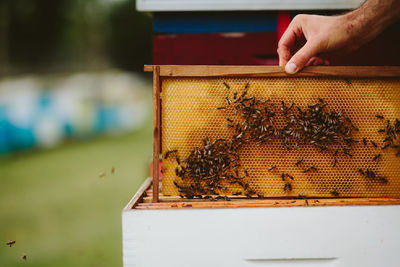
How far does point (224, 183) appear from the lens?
188 centimetres

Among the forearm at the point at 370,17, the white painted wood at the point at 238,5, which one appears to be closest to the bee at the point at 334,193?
the forearm at the point at 370,17

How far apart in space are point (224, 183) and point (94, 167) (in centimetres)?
760

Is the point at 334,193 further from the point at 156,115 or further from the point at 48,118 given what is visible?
the point at 48,118

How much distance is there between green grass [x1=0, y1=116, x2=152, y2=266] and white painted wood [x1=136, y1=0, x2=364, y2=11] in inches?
84.5

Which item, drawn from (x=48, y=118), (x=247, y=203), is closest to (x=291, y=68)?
(x=247, y=203)

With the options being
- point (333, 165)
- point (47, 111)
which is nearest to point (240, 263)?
point (333, 165)

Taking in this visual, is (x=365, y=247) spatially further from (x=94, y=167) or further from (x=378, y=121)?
(x=94, y=167)

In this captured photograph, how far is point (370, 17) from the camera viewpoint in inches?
77.0

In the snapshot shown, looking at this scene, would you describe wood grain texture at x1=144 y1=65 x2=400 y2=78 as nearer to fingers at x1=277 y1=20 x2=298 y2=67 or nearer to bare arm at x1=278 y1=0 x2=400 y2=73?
bare arm at x1=278 y1=0 x2=400 y2=73

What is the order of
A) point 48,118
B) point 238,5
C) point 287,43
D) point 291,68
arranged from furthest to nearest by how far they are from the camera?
1. point 48,118
2. point 238,5
3. point 287,43
4. point 291,68

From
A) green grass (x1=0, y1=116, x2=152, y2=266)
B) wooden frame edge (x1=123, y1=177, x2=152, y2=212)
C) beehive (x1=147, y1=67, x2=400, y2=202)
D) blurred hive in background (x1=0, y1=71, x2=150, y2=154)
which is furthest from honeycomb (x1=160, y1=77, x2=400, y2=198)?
blurred hive in background (x1=0, y1=71, x2=150, y2=154)

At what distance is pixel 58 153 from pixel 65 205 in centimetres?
495

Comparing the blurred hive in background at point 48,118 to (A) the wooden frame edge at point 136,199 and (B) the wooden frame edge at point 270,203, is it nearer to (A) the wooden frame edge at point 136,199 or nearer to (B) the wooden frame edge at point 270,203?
(A) the wooden frame edge at point 136,199

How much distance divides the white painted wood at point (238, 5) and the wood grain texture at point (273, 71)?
886 millimetres
